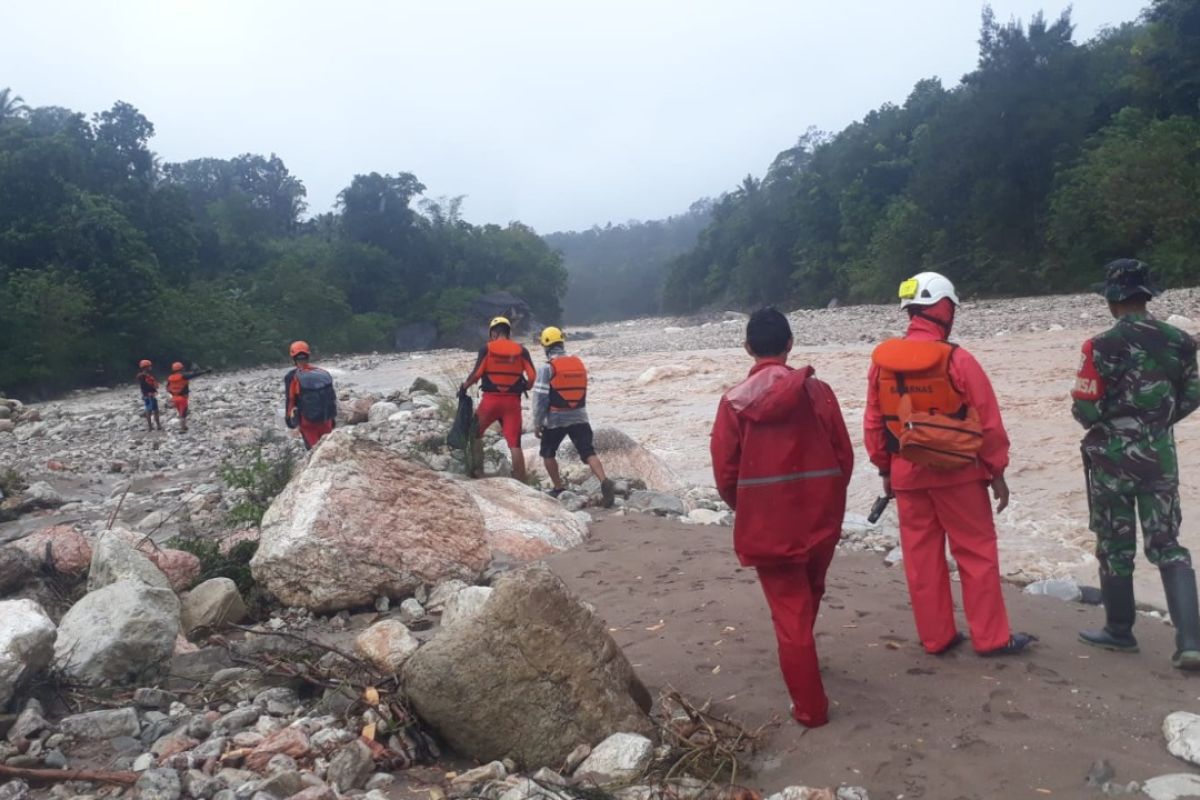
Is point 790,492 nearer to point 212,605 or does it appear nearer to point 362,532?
point 362,532

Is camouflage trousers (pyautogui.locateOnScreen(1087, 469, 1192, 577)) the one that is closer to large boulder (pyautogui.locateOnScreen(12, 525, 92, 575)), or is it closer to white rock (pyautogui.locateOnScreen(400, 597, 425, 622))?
white rock (pyautogui.locateOnScreen(400, 597, 425, 622))

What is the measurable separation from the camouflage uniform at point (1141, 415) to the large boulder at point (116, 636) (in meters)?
4.10

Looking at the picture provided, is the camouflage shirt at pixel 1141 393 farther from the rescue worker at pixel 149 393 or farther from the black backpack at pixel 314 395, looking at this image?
the rescue worker at pixel 149 393

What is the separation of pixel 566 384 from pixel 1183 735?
222 inches

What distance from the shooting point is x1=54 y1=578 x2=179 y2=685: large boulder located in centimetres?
432

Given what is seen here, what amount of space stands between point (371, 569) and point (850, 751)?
324cm

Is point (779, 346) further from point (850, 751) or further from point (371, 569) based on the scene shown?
point (371, 569)

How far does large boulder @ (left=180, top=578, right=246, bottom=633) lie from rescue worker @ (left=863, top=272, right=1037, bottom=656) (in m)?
3.53

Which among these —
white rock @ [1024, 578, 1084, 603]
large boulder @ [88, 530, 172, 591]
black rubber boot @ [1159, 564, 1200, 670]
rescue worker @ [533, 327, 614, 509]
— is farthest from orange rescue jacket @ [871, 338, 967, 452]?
rescue worker @ [533, 327, 614, 509]

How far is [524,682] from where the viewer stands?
11.8 feet

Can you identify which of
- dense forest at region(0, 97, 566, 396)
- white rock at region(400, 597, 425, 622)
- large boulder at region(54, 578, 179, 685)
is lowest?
white rock at region(400, 597, 425, 622)

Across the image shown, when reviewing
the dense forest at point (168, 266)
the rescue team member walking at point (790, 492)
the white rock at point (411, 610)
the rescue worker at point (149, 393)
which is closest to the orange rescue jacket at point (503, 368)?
the white rock at point (411, 610)

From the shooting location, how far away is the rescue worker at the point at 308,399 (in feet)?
28.7

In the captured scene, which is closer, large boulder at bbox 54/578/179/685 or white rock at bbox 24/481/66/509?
large boulder at bbox 54/578/179/685
